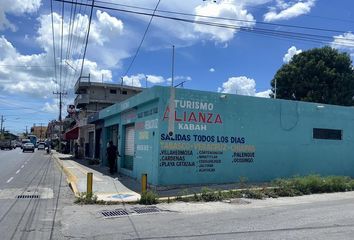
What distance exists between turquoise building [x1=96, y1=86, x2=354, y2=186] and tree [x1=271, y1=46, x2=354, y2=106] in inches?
851

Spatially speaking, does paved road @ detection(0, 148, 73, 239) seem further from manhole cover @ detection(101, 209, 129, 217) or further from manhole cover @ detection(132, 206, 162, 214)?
manhole cover @ detection(132, 206, 162, 214)

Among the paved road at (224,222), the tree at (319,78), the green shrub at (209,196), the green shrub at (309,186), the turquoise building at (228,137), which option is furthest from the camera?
the tree at (319,78)

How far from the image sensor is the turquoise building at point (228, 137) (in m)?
17.7

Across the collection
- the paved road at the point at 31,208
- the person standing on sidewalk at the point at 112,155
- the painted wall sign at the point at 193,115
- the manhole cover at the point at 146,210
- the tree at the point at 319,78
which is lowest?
the manhole cover at the point at 146,210

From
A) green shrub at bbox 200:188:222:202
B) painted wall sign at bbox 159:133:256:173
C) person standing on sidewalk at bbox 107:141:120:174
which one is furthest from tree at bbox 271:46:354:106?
green shrub at bbox 200:188:222:202

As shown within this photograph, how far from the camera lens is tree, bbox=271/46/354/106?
1726 inches

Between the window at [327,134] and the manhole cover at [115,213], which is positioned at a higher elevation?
the window at [327,134]

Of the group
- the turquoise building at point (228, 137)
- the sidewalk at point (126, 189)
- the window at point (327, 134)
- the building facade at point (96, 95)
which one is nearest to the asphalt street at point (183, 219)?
the sidewalk at point (126, 189)

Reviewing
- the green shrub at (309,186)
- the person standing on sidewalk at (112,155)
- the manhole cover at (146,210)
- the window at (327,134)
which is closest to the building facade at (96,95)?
the person standing on sidewalk at (112,155)

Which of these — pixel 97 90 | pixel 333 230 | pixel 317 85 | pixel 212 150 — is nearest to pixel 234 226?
pixel 333 230

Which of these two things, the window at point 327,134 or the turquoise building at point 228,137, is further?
the window at point 327,134

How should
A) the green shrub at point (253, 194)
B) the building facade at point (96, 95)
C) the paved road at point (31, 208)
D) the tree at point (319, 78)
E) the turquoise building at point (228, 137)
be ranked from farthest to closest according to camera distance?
the building facade at point (96, 95) < the tree at point (319, 78) < the turquoise building at point (228, 137) < the green shrub at point (253, 194) < the paved road at point (31, 208)

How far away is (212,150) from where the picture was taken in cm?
1869

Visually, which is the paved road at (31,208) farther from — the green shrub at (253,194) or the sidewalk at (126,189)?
the green shrub at (253,194)
